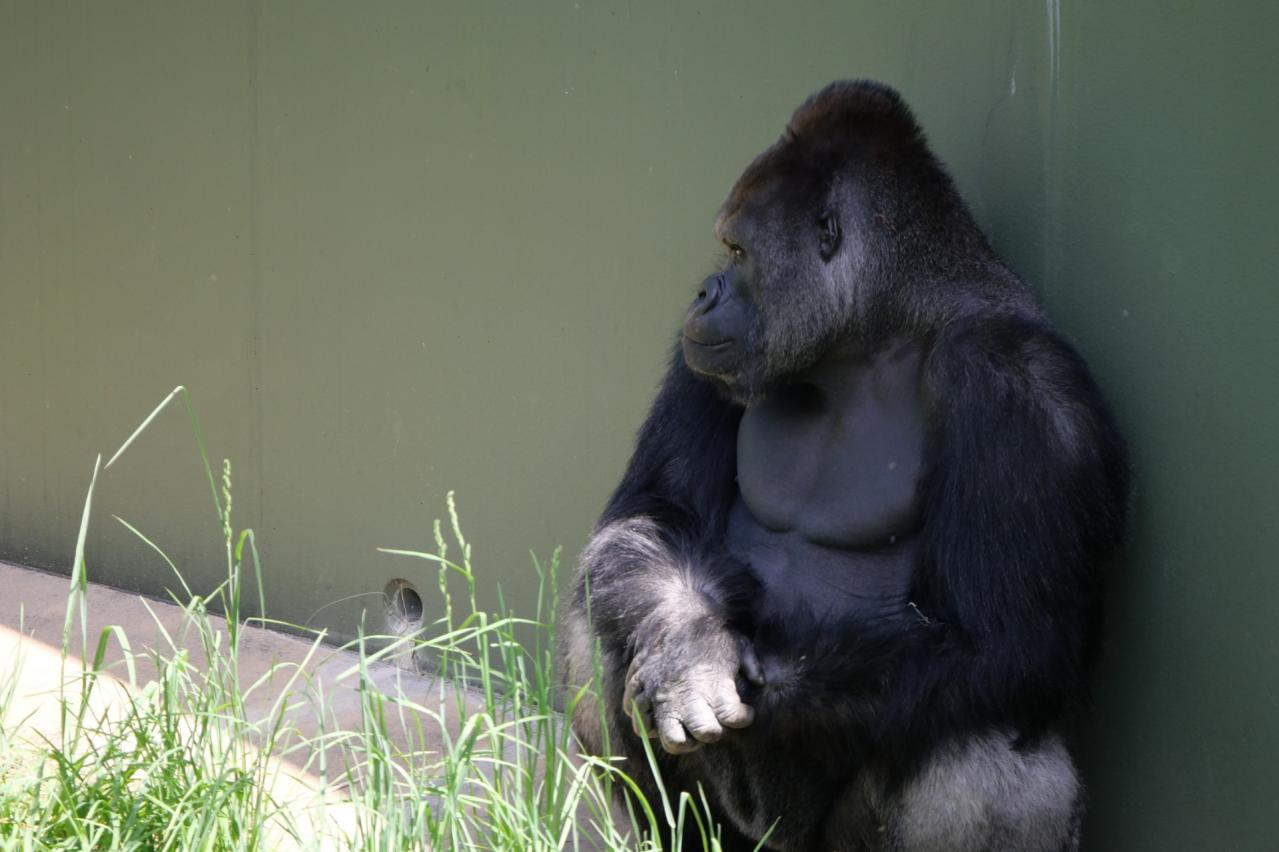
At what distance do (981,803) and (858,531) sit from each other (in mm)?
624

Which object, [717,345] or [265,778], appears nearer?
[265,778]

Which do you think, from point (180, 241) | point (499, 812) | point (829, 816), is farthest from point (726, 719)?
point (180, 241)

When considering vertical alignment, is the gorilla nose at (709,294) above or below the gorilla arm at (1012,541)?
above

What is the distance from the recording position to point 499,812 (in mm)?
2553

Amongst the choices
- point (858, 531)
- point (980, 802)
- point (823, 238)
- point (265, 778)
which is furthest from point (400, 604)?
point (980, 802)

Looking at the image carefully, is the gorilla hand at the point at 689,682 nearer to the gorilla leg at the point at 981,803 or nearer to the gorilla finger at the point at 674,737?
the gorilla finger at the point at 674,737

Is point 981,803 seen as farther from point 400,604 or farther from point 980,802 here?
point 400,604

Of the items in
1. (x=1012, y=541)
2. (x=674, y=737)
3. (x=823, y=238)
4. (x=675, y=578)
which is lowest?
(x=674, y=737)

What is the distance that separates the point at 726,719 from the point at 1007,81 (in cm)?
151

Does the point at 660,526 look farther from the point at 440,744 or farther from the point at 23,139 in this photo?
the point at 23,139

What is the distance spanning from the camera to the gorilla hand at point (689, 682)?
9.54 feet

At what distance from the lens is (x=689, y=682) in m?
2.93

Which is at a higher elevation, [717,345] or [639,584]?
[717,345]

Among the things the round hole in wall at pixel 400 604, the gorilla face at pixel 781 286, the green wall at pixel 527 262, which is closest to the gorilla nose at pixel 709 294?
the gorilla face at pixel 781 286
